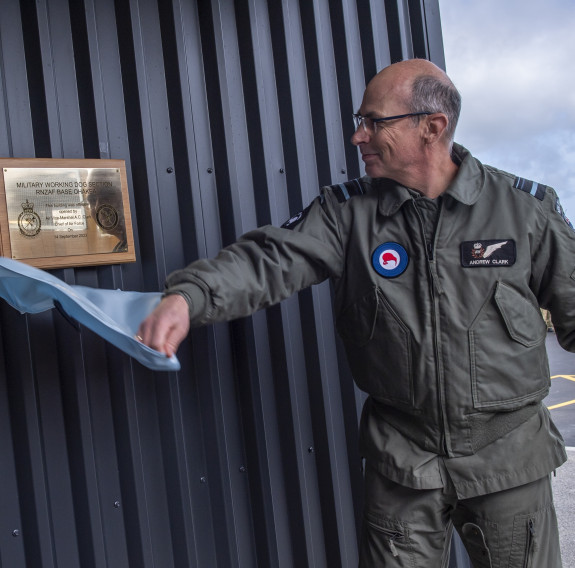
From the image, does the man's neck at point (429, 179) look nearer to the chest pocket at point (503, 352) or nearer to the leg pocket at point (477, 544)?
the chest pocket at point (503, 352)

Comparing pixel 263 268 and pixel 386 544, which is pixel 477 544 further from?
pixel 263 268

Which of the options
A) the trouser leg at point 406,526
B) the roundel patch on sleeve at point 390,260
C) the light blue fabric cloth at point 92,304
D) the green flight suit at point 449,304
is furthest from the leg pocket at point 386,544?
the light blue fabric cloth at point 92,304

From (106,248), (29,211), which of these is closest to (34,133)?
(29,211)

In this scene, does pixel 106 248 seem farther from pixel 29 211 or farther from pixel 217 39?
pixel 217 39

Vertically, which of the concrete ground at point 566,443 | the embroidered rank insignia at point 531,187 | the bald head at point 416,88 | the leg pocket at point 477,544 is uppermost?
the bald head at point 416,88

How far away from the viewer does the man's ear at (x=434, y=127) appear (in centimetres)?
231

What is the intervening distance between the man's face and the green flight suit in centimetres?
7

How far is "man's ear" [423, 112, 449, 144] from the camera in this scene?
2.31 m

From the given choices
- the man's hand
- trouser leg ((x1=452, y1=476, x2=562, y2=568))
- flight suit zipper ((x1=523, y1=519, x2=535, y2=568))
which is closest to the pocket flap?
trouser leg ((x1=452, y1=476, x2=562, y2=568))

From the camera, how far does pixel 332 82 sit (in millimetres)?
3242

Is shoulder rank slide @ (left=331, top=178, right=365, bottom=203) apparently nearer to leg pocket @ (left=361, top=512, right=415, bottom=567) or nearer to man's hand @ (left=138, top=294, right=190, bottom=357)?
man's hand @ (left=138, top=294, right=190, bottom=357)

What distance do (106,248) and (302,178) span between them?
97 centimetres

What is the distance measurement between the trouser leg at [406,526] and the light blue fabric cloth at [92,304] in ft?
3.24

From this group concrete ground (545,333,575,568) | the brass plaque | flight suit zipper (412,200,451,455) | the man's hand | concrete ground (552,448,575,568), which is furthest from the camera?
Answer: concrete ground (545,333,575,568)
